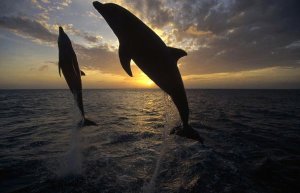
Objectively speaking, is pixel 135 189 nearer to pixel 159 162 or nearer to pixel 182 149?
pixel 159 162

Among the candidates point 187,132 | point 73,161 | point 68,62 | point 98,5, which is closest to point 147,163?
point 73,161

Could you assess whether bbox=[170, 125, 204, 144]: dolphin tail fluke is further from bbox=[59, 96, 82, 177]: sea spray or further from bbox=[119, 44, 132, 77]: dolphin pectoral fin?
bbox=[59, 96, 82, 177]: sea spray

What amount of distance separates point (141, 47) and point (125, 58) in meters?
0.44

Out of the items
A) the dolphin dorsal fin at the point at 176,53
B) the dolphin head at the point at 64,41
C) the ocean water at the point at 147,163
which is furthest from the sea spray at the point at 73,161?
the dolphin dorsal fin at the point at 176,53

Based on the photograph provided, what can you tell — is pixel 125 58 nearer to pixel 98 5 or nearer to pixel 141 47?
pixel 141 47

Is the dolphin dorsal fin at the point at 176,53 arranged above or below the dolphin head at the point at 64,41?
below

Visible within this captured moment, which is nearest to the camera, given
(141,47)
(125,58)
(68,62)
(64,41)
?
(141,47)

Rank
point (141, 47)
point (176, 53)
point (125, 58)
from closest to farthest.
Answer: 1. point (141, 47)
2. point (125, 58)
3. point (176, 53)

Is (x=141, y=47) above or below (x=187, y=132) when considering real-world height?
above

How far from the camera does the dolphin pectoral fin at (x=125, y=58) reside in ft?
16.4

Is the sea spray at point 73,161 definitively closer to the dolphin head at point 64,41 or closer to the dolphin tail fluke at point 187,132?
the dolphin head at point 64,41

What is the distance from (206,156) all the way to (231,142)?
3.49 m

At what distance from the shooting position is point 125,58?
5.03 m

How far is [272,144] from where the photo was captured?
13.2 metres
